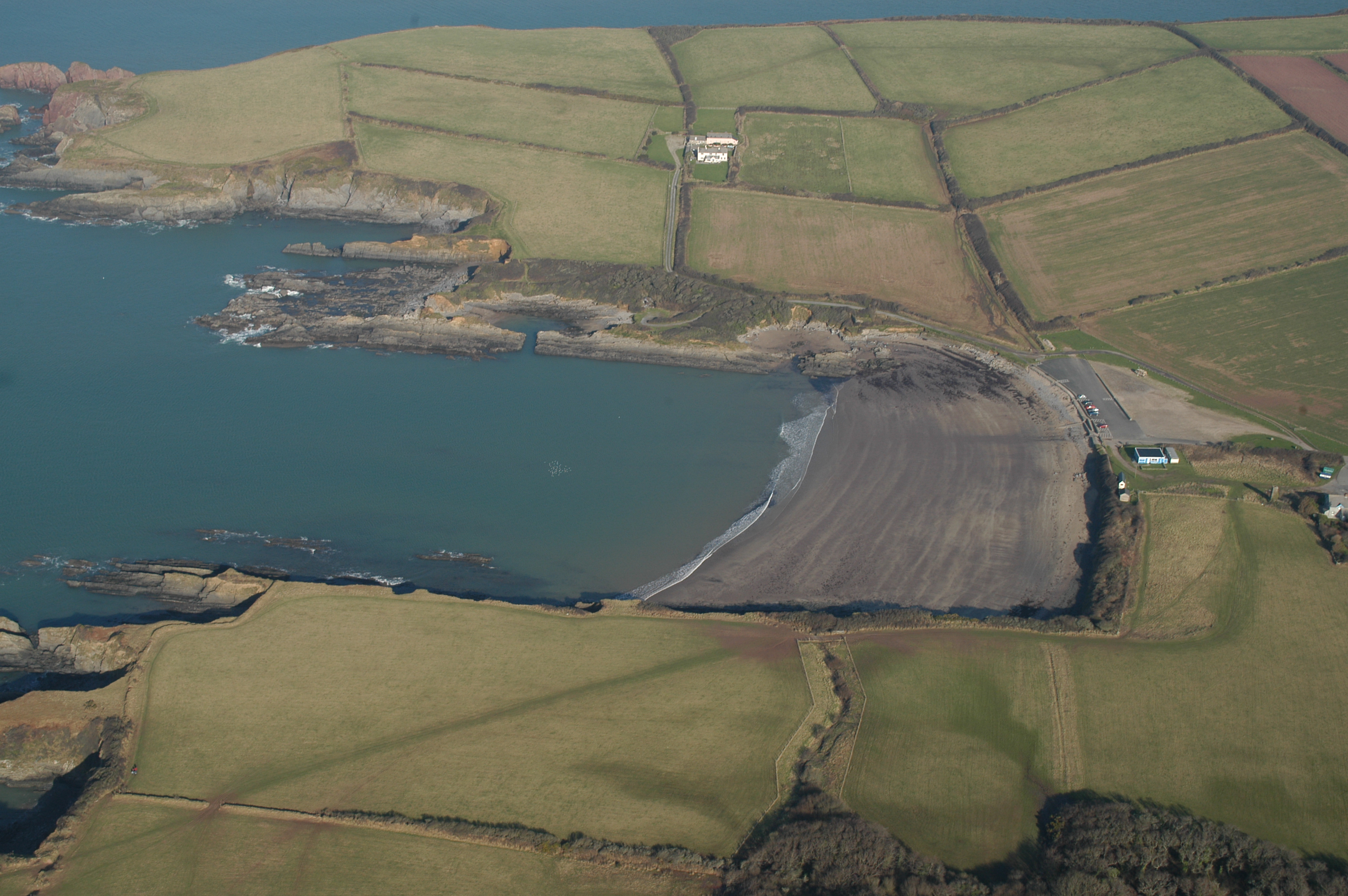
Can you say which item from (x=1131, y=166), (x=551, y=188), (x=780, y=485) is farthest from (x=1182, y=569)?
(x=551, y=188)

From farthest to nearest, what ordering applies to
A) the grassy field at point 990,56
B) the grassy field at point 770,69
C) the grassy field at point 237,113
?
the grassy field at point 770,69
the grassy field at point 990,56
the grassy field at point 237,113

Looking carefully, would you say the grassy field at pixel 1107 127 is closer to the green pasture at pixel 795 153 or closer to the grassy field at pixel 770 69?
the green pasture at pixel 795 153

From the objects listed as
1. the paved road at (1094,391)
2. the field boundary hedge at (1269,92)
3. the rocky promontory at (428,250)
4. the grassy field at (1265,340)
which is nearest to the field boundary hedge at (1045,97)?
the field boundary hedge at (1269,92)

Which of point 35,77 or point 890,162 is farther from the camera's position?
point 35,77

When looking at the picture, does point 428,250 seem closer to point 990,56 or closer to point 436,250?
point 436,250

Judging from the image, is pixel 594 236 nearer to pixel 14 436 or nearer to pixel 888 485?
pixel 888 485

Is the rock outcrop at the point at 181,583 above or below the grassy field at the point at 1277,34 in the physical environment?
below
